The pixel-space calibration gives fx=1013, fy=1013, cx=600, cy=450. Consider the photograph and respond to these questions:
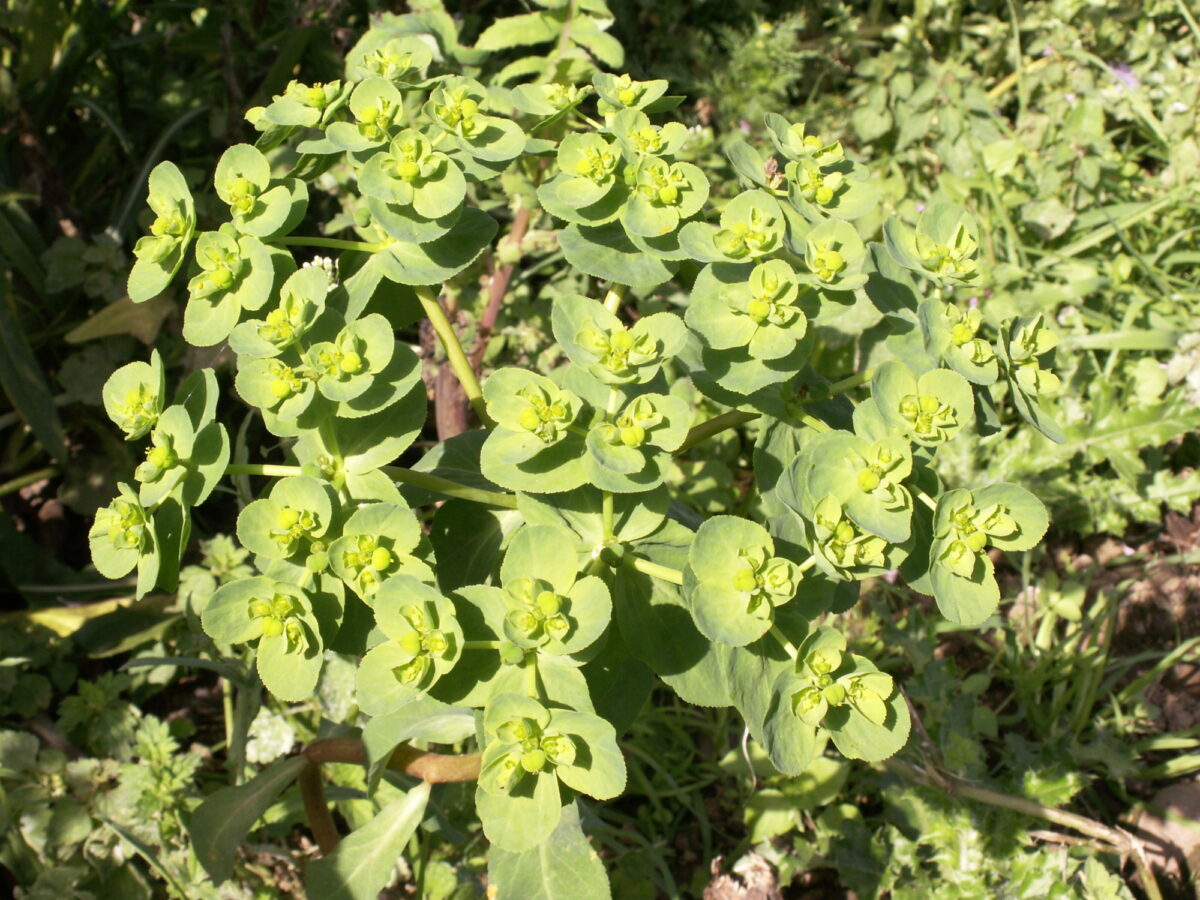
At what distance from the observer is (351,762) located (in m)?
1.71

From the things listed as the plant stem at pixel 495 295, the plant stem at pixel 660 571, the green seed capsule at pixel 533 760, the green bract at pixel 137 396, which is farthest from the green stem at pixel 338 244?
the plant stem at pixel 495 295

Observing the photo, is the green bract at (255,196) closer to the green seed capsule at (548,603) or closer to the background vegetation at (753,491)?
the green seed capsule at (548,603)

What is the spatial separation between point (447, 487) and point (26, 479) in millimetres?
1966

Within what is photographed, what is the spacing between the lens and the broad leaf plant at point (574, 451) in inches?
46.7

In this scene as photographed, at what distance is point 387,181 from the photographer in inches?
52.7

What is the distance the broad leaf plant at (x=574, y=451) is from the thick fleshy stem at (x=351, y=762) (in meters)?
0.11

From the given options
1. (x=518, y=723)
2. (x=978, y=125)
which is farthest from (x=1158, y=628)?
(x=518, y=723)

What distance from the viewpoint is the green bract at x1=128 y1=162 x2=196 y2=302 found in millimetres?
1332

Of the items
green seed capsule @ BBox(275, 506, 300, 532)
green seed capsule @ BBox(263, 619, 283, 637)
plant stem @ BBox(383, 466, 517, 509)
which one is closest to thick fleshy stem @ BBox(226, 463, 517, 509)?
plant stem @ BBox(383, 466, 517, 509)

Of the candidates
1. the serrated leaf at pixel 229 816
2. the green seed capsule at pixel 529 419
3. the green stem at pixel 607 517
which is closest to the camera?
the green seed capsule at pixel 529 419

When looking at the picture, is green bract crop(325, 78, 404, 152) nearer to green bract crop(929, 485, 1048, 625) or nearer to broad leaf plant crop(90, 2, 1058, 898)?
broad leaf plant crop(90, 2, 1058, 898)

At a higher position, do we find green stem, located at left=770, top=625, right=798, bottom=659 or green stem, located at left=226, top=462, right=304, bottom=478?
green stem, located at left=226, top=462, right=304, bottom=478

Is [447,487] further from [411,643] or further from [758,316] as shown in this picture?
[758,316]

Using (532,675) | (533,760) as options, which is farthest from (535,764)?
(532,675)
